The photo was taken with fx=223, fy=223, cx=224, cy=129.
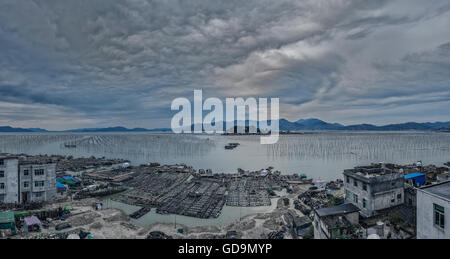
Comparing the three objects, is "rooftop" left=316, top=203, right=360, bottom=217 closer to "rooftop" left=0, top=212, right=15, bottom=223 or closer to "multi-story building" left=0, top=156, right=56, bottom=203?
"rooftop" left=0, top=212, right=15, bottom=223

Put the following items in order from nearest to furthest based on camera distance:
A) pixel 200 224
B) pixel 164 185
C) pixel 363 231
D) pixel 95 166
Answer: pixel 363 231
pixel 200 224
pixel 164 185
pixel 95 166

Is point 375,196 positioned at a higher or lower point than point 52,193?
higher

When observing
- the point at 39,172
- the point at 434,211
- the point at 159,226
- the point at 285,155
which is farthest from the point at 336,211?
the point at 285,155

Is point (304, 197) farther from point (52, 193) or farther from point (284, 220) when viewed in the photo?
point (52, 193)

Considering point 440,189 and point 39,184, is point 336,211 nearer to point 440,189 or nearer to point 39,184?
point 440,189

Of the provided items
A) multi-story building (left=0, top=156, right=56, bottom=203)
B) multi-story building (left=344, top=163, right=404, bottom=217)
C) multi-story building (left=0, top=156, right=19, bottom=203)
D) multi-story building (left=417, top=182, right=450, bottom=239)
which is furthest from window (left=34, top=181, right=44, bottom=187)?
multi-story building (left=417, top=182, right=450, bottom=239)

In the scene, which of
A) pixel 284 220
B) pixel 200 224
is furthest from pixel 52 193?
pixel 284 220

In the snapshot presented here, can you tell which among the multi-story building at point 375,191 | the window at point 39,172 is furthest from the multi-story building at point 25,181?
the multi-story building at point 375,191
